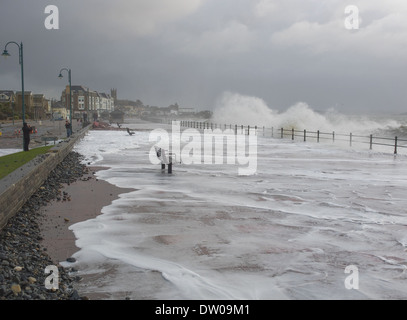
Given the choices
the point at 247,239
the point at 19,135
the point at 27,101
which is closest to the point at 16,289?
the point at 247,239

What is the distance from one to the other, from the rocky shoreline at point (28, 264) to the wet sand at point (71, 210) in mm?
160

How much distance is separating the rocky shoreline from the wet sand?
160mm

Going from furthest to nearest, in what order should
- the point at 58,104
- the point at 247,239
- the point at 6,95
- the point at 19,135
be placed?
the point at 58,104 → the point at 6,95 → the point at 19,135 → the point at 247,239

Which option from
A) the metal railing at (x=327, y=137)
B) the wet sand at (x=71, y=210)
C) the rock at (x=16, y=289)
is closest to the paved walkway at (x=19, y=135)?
the wet sand at (x=71, y=210)

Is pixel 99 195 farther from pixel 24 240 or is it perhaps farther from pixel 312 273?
pixel 312 273

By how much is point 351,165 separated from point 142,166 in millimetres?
8446

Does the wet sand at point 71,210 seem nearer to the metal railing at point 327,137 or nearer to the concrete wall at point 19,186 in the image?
the concrete wall at point 19,186

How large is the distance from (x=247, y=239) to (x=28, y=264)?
136 inches

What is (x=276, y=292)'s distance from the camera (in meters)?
5.49

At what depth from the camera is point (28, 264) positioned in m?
6.07

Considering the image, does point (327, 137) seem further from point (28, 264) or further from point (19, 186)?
point (28, 264)
